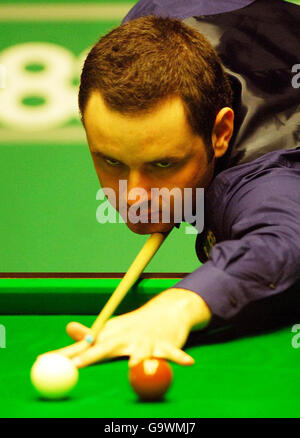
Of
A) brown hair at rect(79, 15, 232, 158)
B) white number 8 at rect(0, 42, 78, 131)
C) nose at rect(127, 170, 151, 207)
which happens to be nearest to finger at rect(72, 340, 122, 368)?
nose at rect(127, 170, 151, 207)

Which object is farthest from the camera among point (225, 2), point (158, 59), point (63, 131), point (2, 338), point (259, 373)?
point (63, 131)

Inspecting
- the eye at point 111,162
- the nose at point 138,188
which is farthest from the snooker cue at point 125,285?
the eye at point 111,162

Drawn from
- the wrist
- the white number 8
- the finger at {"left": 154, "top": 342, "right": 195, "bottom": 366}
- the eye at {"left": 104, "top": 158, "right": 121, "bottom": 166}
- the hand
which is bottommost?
the finger at {"left": 154, "top": 342, "right": 195, "bottom": 366}

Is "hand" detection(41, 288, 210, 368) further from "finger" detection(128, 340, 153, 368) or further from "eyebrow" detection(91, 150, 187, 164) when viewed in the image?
"eyebrow" detection(91, 150, 187, 164)

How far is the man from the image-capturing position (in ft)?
5.32

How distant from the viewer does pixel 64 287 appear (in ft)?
6.84

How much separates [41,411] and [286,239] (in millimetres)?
829

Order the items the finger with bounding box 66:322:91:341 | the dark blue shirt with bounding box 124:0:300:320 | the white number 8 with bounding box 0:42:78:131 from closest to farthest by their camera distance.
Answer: the finger with bounding box 66:322:91:341 < the dark blue shirt with bounding box 124:0:300:320 < the white number 8 with bounding box 0:42:78:131

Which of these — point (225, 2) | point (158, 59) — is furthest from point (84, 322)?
point (225, 2)

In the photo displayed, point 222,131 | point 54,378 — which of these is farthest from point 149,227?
point 54,378

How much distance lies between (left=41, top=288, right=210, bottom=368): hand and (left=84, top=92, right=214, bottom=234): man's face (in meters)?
0.37

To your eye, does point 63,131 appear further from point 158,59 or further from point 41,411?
point 41,411

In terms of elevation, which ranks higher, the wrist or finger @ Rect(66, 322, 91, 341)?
the wrist

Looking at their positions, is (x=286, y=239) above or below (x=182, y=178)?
below
